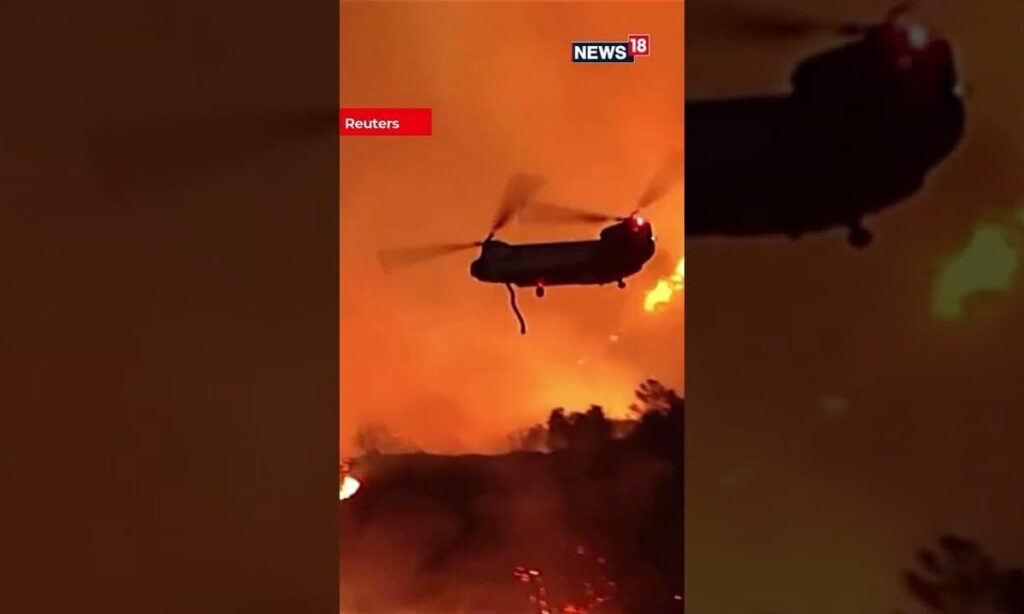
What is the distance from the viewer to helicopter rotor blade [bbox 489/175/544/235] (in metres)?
A: 1.09

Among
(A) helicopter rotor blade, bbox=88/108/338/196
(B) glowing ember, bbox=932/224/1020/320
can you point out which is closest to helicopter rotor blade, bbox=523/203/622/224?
(A) helicopter rotor blade, bbox=88/108/338/196

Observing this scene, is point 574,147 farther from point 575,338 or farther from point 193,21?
point 193,21

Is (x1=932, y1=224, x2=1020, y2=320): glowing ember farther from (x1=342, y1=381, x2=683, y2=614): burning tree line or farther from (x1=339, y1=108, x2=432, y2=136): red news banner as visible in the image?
(x1=339, y1=108, x2=432, y2=136): red news banner

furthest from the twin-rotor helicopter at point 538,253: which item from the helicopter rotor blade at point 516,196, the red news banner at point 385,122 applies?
the red news banner at point 385,122

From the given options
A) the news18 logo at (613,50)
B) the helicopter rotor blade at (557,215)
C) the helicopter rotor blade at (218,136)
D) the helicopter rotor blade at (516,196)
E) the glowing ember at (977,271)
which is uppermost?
the news18 logo at (613,50)

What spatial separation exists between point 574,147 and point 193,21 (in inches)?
16.4

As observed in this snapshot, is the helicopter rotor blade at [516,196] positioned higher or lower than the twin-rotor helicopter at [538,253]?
higher

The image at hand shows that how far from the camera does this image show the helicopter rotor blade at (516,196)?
43.1 inches

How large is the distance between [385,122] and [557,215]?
20 centimetres

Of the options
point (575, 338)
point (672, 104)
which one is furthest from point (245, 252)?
point (672, 104)

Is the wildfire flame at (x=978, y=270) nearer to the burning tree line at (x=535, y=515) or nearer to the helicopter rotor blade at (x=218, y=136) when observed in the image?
the burning tree line at (x=535, y=515)

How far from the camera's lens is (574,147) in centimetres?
109

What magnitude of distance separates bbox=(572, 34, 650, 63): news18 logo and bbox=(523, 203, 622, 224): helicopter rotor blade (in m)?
0.15

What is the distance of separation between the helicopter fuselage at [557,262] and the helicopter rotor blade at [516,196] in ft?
0.09
